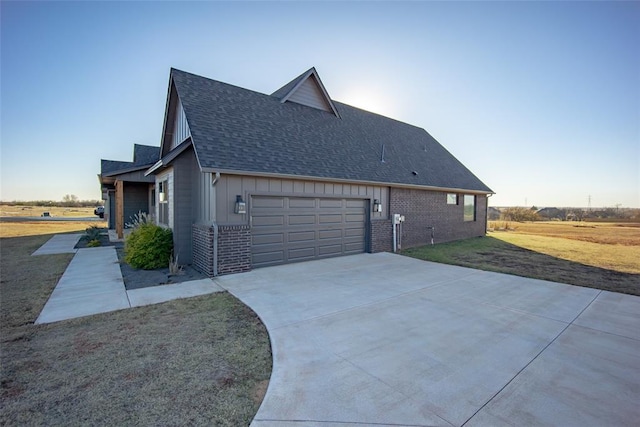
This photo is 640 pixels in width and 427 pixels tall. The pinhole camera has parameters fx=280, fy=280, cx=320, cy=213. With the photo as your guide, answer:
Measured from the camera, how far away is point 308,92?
469 inches

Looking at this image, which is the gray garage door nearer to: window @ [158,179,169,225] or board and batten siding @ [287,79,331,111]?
window @ [158,179,169,225]

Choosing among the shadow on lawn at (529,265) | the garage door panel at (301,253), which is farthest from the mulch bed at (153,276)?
the shadow on lawn at (529,265)

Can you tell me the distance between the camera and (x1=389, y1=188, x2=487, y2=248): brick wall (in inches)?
491

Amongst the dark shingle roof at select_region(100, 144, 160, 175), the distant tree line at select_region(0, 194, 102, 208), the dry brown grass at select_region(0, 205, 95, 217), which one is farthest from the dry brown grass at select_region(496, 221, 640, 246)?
the distant tree line at select_region(0, 194, 102, 208)

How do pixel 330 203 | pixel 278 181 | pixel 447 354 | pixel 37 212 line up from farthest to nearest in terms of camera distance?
pixel 37 212
pixel 330 203
pixel 278 181
pixel 447 354

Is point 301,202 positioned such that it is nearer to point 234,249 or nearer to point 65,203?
point 234,249

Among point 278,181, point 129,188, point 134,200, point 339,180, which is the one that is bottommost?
point 134,200

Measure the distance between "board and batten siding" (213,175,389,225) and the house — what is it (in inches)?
322

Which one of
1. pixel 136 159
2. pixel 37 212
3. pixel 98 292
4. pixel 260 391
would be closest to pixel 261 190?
pixel 98 292

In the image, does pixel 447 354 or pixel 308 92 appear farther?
pixel 308 92

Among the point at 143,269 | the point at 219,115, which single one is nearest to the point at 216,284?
the point at 143,269

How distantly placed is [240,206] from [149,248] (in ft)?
10.6

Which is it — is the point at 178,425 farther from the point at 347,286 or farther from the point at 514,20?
the point at 514,20

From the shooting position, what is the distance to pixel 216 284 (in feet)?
21.9
